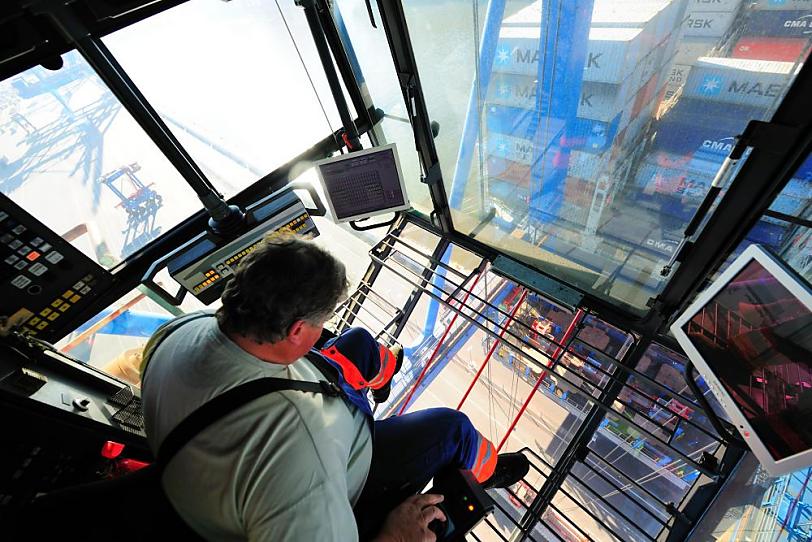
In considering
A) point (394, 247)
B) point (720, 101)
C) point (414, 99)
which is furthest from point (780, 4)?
point (394, 247)

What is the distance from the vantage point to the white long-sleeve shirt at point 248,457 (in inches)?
30.8

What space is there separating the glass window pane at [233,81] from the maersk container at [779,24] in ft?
5.62

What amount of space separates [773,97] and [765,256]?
1.52 ft

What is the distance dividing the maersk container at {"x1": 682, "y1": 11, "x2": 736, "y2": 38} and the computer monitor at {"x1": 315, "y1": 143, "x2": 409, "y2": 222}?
1155 mm

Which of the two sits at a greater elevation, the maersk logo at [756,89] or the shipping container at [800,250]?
the maersk logo at [756,89]

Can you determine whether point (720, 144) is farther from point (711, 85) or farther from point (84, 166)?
point (84, 166)

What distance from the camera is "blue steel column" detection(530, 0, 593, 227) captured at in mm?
1354

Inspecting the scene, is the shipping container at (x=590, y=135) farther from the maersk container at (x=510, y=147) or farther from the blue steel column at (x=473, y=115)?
the blue steel column at (x=473, y=115)

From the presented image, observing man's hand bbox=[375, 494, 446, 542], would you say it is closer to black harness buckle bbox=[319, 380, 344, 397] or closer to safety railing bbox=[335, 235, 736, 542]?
safety railing bbox=[335, 235, 736, 542]

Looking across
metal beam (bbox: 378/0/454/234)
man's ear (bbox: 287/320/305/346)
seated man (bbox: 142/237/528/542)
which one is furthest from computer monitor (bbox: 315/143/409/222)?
man's ear (bbox: 287/320/305/346)

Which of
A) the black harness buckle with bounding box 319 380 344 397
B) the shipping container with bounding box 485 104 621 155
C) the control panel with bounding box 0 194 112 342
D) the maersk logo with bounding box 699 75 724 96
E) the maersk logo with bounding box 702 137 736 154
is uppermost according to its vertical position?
the maersk logo with bounding box 699 75 724 96

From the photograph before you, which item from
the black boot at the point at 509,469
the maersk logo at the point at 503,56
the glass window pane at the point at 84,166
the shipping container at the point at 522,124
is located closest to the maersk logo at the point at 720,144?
the shipping container at the point at 522,124

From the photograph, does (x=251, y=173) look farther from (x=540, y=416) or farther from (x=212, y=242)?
(x=540, y=416)

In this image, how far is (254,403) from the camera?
0.86 m
